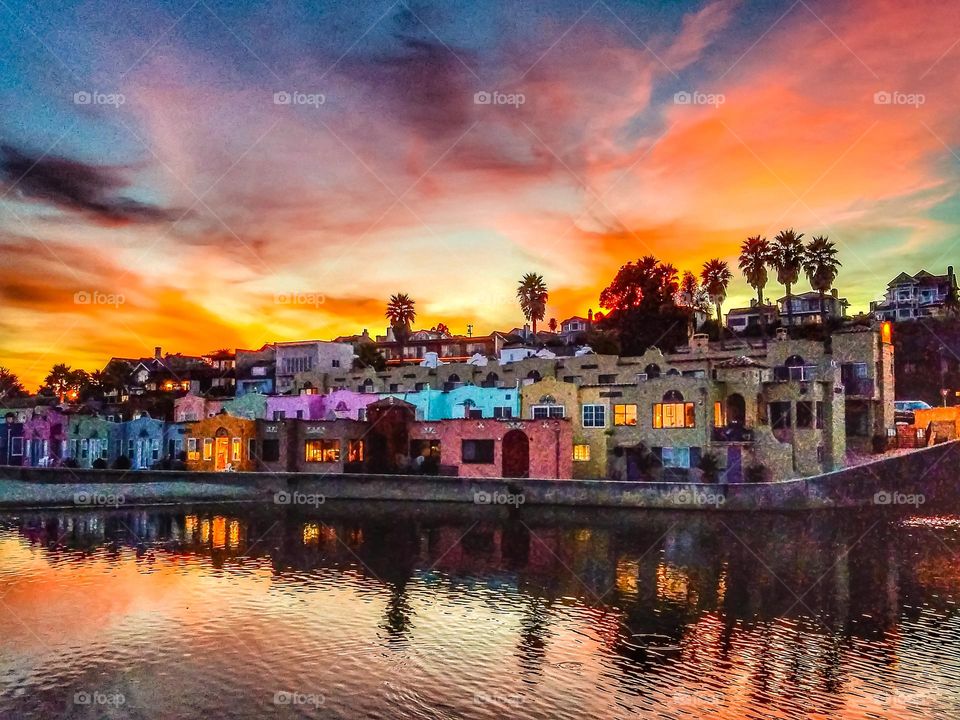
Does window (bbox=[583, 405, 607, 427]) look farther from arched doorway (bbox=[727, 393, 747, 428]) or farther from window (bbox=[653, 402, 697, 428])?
arched doorway (bbox=[727, 393, 747, 428])

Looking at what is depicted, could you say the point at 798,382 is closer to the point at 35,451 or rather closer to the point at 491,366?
the point at 491,366

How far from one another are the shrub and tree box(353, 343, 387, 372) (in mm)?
46041

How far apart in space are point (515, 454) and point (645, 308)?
34.5m

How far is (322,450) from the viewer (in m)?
58.4

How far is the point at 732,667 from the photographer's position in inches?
759

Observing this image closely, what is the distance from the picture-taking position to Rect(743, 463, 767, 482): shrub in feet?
148

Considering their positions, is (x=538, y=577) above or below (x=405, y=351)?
below

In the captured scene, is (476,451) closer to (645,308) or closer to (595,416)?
(595,416)

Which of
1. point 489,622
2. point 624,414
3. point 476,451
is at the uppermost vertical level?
point 624,414

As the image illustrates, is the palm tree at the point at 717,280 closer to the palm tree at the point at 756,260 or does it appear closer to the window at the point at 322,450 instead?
the palm tree at the point at 756,260

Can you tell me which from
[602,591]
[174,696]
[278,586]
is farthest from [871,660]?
Result: [278,586]

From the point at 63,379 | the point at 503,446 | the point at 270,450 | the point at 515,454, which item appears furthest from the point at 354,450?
the point at 63,379

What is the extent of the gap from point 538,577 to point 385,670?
11.2 m

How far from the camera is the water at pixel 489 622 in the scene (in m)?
17.4
